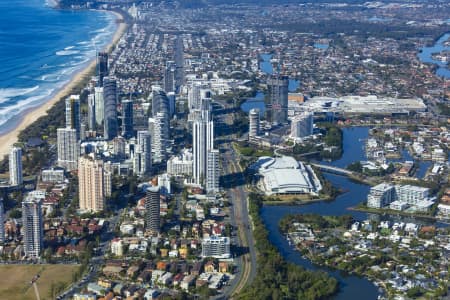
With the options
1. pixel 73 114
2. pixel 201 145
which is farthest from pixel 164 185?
pixel 73 114

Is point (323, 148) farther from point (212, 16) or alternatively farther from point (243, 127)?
point (212, 16)

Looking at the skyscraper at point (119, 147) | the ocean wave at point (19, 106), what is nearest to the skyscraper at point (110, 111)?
the skyscraper at point (119, 147)

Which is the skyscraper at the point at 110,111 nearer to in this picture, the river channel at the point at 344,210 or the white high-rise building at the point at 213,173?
the white high-rise building at the point at 213,173

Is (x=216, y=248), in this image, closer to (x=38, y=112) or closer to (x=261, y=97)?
(x=38, y=112)

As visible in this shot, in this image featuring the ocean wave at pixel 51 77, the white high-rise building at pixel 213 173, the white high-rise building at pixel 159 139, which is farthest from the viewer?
the ocean wave at pixel 51 77

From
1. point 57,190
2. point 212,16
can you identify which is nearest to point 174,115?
point 57,190
